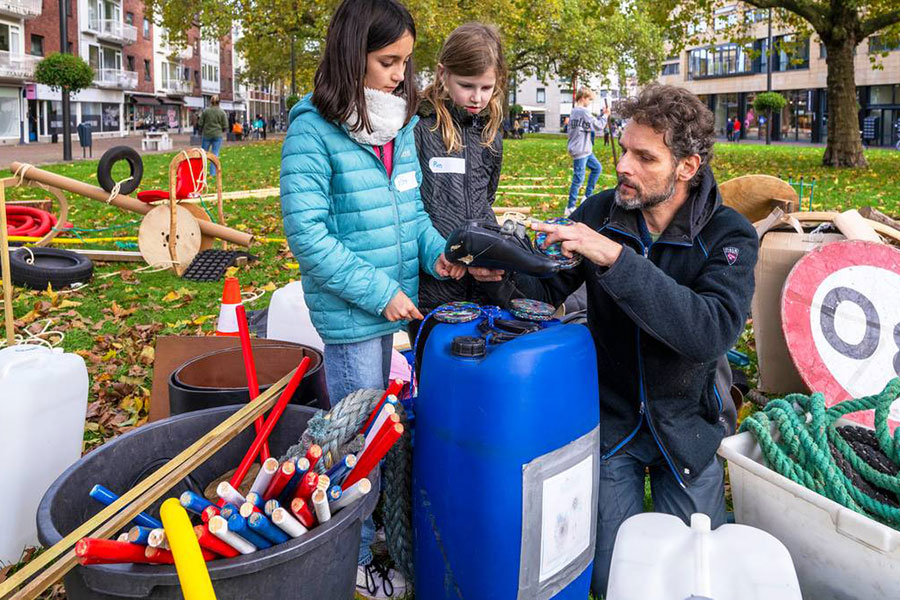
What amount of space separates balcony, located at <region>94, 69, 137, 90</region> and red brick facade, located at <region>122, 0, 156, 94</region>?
3.36 feet

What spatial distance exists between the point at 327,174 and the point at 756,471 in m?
1.43

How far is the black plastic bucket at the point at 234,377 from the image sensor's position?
90.9 inches

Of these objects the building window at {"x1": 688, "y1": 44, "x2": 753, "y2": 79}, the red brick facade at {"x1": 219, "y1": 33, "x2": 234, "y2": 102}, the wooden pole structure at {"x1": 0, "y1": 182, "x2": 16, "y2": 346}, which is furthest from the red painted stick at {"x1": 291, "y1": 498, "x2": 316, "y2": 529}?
the red brick facade at {"x1": 219, "y1": 33, "x2": 234, "y2": 102}

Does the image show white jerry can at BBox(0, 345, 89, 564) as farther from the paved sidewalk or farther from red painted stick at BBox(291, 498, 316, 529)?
the paved sidewalk

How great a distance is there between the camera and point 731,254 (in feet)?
6.86

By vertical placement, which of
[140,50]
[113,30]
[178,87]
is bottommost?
[178,87]

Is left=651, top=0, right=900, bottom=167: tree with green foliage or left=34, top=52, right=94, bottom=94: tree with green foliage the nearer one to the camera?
left=651, top=0, right=900, bottom=167: tree with green foliage

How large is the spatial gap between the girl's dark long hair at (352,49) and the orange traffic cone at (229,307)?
4.26ft

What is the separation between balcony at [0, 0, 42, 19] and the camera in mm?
34312

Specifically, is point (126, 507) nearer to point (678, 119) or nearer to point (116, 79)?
point (678, 119)

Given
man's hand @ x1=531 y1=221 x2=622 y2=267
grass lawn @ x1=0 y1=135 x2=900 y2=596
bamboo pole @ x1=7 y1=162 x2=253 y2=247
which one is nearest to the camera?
man's hand @ x1=531 y1=221 x2=622 y2=267

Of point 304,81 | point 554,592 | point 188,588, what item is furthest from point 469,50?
point 304,81

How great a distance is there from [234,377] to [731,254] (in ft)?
5.72

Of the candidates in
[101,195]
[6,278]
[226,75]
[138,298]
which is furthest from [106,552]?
[226,75]
